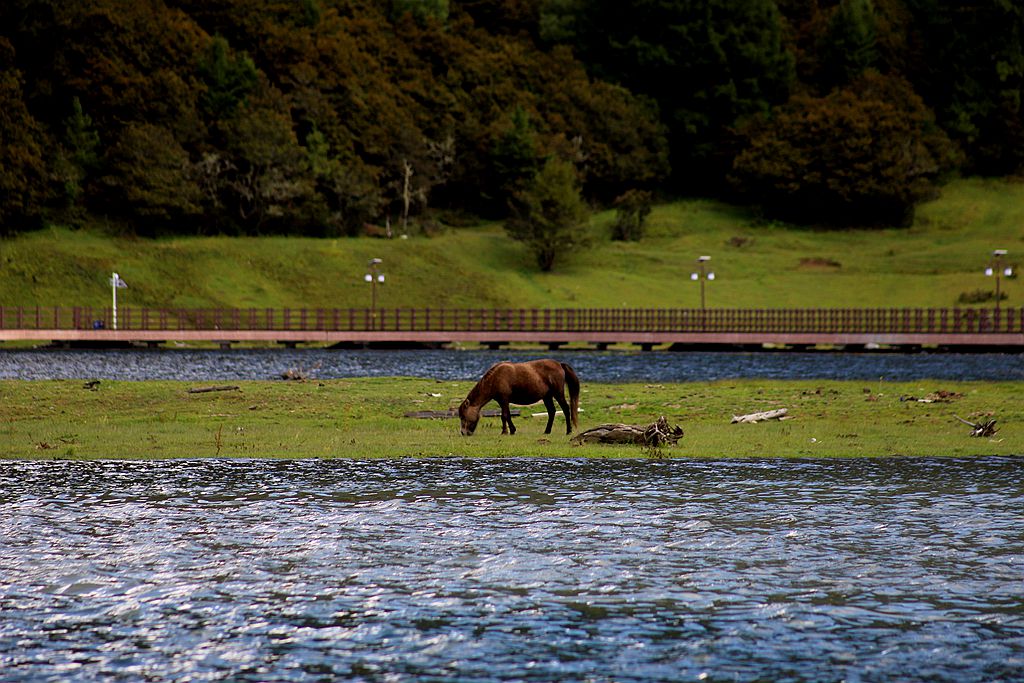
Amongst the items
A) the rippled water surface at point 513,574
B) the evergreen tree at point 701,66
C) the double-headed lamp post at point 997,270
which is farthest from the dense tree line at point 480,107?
the rippled water surface at point 513,574

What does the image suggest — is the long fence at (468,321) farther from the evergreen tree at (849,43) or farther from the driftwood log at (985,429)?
the evergreen tree at (849,43)

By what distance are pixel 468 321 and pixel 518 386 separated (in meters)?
62.0

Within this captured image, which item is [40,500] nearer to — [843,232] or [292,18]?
[843,232]

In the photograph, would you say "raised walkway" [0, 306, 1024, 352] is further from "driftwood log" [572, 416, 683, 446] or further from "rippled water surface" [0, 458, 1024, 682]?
"rippled water surface" [0, 458, 1024, 682]

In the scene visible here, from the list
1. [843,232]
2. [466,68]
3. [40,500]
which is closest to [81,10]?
[466,68]

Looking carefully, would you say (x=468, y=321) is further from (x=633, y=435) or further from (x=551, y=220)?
(x=633, y=435)

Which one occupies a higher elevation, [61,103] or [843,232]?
[61,103]

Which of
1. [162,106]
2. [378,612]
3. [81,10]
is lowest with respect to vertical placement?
[378,612]

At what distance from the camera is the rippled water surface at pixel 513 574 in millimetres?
11703

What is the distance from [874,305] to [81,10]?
2940 inches

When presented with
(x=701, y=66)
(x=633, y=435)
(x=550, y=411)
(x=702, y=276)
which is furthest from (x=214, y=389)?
(x=701, y=66)

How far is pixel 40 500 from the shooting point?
20.1 meters

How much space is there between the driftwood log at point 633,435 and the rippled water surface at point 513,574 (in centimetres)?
278

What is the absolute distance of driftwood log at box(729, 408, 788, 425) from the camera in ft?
104
